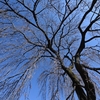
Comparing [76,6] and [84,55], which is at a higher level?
[76,6]

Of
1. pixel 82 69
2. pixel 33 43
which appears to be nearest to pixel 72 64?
pixel 82 69

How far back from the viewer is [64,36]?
228 inches

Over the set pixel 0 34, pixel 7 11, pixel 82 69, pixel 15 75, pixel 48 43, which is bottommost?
pixel 82 69

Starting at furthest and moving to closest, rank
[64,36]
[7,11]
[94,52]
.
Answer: [64,36], [94,52], [7,11]

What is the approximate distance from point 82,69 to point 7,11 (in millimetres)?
2263

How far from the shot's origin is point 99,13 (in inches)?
190

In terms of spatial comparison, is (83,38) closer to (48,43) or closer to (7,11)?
(48,43)

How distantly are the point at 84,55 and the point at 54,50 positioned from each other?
2.72 feet

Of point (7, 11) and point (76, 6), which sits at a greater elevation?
point (7, 11)

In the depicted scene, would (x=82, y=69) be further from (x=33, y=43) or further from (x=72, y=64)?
(x=33, y=43)

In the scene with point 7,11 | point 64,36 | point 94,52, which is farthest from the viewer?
point 64,36

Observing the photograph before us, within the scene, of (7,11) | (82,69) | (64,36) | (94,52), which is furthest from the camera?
(64,36)

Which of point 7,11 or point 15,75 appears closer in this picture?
point 15,75

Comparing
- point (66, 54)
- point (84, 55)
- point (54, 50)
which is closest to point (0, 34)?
point (54, 50)
